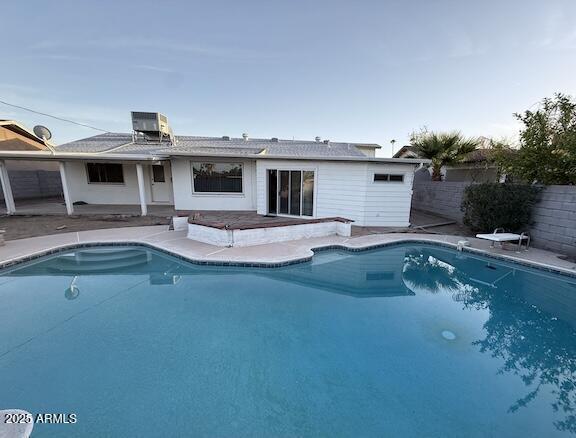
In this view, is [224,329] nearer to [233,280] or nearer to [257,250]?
[233,280]

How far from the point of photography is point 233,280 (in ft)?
18.7

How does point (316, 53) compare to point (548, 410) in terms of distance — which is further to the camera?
point (316, 53)

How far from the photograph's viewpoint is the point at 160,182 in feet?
43.0

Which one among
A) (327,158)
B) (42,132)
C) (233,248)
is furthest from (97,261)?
(42,132)

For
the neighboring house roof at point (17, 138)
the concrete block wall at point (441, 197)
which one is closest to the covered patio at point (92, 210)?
the neighboring house roof at point (17, 138)

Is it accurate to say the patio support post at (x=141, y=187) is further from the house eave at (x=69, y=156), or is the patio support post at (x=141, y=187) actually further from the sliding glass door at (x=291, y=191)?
the sliding glass door at (x=291, y=191)

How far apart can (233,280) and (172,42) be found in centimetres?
1185

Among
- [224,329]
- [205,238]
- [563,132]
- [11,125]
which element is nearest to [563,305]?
[563,132]

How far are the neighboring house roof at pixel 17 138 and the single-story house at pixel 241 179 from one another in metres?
4.50

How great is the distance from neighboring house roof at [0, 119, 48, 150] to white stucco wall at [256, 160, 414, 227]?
49.9ft

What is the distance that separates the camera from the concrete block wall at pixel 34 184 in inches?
558

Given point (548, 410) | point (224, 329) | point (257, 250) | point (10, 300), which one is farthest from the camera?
point (257, 250)

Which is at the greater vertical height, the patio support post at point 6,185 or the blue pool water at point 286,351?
the patio support post at point 6,185

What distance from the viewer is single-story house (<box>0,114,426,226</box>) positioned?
9.37 m
